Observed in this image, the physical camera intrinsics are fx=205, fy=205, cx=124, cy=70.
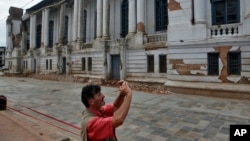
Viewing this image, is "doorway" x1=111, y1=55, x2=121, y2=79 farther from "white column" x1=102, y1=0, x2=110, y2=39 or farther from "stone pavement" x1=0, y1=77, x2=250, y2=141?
"stone pavement" x1=0, y1=77, x2=250, y2=141

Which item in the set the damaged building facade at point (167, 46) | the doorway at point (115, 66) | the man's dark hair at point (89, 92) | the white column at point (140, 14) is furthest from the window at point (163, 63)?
the man's dark hair at point (89, 92)

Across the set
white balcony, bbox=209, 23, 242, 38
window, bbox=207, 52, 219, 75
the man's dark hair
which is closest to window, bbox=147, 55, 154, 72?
window, bbox=207, 52, 219, 75

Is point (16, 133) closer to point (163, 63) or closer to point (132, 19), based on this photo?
point (163, 63)

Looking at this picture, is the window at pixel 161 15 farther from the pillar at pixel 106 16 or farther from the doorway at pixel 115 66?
the pillar at pixel 106 16

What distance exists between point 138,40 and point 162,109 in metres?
8.89

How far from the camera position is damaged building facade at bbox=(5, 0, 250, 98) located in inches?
451

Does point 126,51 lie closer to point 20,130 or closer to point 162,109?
point 162,109

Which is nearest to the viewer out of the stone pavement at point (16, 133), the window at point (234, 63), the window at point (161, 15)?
the stone pavement at point (16, 133)

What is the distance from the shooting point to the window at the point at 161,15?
18.2 metres

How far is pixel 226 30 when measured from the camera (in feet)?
38.9

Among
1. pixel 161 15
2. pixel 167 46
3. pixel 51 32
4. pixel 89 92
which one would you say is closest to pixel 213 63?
pixel 167 46

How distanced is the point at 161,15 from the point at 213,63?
8.00 m

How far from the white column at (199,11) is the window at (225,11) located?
846 mm

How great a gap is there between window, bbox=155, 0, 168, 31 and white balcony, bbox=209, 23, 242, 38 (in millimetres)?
6341
